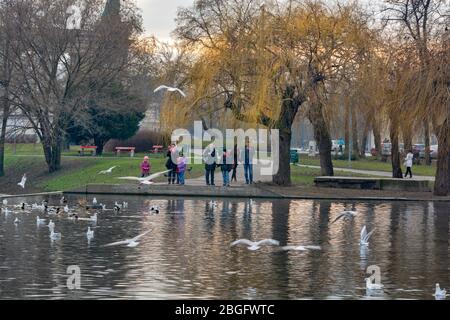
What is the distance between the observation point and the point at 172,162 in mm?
46594

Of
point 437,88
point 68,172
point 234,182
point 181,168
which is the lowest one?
point 234,182

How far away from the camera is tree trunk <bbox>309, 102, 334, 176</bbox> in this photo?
44750 millimetres

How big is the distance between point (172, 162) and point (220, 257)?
24.8 m

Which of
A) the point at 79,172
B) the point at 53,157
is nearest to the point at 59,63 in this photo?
the point at 53,157

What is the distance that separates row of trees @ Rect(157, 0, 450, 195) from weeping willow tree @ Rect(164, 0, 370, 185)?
0.04 m

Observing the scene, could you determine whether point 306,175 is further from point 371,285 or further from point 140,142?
point 371,285

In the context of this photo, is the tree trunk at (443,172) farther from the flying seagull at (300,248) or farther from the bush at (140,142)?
the bush at (140,142)

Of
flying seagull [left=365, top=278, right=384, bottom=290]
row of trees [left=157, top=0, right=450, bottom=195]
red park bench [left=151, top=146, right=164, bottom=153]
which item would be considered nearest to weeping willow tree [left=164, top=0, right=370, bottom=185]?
row of trees [left=157, top=0, right=450, bottom=195]

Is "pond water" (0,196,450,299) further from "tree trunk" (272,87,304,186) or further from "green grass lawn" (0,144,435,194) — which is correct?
"green grass lawn" (0,144,435,194)

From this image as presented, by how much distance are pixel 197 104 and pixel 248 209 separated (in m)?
10.6

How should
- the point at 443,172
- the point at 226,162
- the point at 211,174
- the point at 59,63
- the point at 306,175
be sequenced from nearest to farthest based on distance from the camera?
1. the point at 443,172
2. the point at 226,162
3. the point at 211,174
4. the point at 306,175
5. the point at 59,63

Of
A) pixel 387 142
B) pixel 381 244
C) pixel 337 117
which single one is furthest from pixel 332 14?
pixel 387 142

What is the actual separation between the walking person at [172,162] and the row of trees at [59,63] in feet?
44.4

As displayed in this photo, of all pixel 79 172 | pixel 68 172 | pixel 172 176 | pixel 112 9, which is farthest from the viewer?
pixel 112 9
